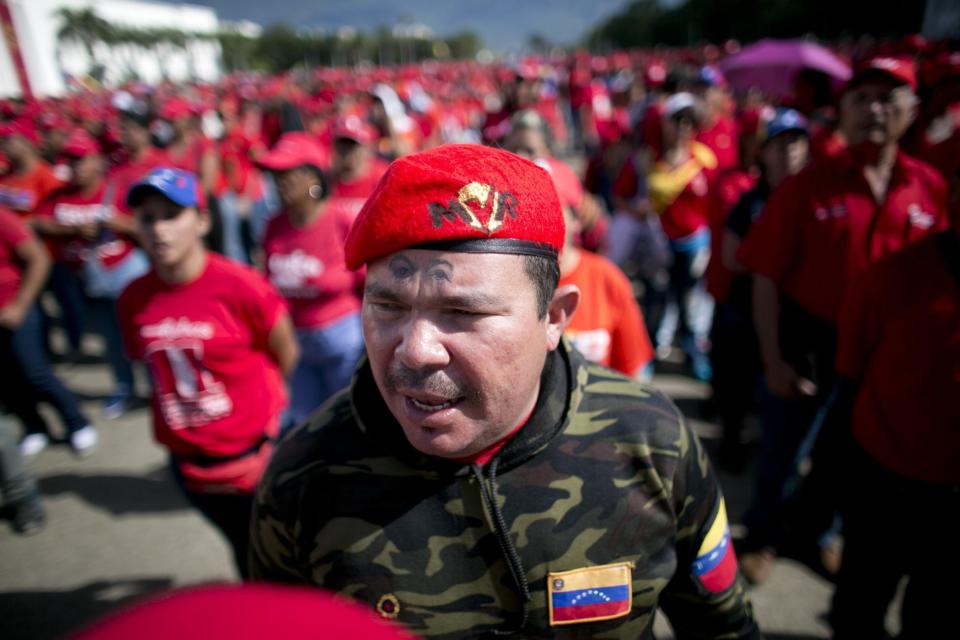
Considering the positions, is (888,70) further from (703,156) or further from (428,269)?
(428,269)

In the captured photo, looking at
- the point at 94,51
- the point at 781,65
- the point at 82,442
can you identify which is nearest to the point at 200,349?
the point at 82,442

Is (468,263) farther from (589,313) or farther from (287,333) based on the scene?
(287,333)

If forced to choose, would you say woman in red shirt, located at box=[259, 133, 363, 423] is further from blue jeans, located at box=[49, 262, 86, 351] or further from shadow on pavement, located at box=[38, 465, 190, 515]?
blue jeans, located at box=[49, 262, 86, 351]

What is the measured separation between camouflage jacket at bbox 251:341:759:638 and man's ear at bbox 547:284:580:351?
11cm

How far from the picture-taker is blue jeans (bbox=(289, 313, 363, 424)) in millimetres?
3430

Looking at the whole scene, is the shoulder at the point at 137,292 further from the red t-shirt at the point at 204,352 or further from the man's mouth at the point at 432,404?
the man's mouth at the point at 432,404

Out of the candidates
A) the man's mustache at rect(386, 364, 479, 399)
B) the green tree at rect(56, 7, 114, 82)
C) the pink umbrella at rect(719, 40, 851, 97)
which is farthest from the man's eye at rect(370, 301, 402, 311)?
the green tree at rect(56, 7, 114, 82)

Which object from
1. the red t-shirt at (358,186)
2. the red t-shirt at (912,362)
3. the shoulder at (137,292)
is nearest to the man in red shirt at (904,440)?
the red t-shirt at (912,362)

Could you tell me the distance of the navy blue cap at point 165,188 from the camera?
7.80 ft

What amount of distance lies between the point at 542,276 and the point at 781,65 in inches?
281

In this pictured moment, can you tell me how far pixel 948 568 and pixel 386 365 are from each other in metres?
2.13

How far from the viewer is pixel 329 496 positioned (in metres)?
Answer: 1.14

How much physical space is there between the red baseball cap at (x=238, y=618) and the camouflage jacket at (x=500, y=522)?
0.73m

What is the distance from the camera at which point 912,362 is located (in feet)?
5.93
